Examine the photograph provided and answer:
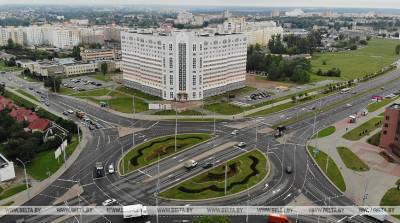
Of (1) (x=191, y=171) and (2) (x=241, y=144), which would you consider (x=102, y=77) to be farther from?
(1) (x=191, y=171)

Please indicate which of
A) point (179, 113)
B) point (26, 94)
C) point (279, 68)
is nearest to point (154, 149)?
point (179, 113)

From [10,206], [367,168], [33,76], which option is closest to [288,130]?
[367,168]

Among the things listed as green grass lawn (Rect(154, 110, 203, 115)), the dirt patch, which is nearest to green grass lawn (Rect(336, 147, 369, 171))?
green grass lawn (Rect(154, 110, 203, 115))

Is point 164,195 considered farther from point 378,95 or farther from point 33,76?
point 33,76

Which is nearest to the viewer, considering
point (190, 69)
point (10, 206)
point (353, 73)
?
point (10, 206)

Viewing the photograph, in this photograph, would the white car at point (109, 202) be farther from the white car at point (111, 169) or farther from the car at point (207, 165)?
the car at point (207, 165)

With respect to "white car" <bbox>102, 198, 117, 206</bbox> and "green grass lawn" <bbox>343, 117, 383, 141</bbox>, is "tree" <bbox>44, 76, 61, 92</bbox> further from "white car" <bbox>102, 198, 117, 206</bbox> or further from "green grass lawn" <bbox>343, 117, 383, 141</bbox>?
"green grass lawn" <bbox>343, 117, 383, 141</bbox>
